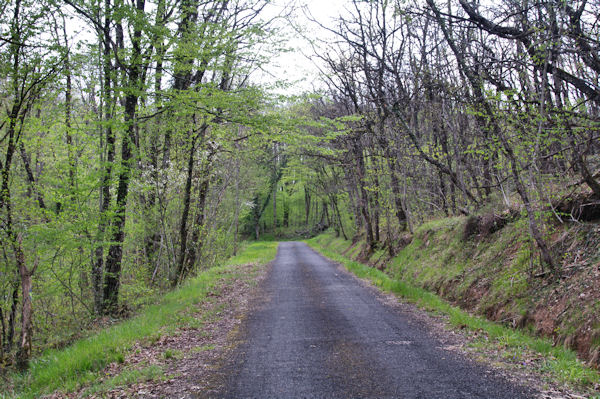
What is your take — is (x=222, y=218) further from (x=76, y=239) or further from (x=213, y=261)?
(x=76, y=239)

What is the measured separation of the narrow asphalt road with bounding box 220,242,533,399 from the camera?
13.4 feet

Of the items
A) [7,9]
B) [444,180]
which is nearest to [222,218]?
[444,180]

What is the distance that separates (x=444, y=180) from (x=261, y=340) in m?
13.0

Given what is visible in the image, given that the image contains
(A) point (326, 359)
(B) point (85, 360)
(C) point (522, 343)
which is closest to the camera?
(A) point (326, 359)

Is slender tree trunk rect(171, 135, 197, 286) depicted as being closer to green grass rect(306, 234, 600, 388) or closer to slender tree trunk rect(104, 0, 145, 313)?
slender tree trunk rect(104, 0, 145, 313)

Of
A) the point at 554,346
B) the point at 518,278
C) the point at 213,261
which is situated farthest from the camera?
the point at 213,261

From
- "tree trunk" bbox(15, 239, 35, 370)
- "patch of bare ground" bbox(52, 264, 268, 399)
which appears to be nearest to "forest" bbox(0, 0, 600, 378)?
"tree trunk" bbox(15, 239, 35, 370)

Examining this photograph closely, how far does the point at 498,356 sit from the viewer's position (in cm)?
509

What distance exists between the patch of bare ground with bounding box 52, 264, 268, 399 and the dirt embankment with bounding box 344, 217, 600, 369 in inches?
188

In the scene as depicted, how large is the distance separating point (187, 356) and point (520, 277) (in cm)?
616

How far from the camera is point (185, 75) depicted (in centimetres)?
1144

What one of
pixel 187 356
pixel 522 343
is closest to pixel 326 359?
pixel 187 356

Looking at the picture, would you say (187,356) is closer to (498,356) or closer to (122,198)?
(498,356)

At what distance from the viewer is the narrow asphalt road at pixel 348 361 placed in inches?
161
